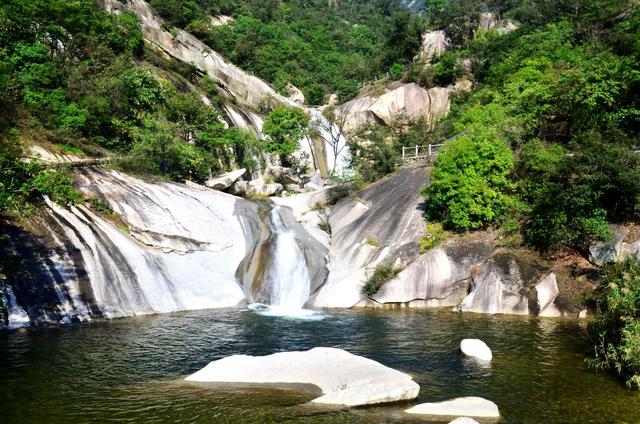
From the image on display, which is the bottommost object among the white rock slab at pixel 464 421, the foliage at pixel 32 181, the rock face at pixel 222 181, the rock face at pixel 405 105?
the white rock slab at pixel 464 421

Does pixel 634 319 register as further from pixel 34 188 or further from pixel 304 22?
pixel 304 22

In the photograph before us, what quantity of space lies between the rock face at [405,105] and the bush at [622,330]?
48.7m

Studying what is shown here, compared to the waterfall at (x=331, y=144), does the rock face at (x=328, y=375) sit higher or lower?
lower

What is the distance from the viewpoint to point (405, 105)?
2484 inches

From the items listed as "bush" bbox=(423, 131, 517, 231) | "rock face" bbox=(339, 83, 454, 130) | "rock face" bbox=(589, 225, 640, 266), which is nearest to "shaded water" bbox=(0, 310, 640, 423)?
"rock face" bbox=(589, 225, 640, 266)

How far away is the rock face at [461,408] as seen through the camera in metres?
11.1

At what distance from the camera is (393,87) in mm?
66812

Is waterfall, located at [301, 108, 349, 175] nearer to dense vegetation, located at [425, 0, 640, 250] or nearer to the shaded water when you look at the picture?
dense vegetation, located at [425, 0, 640, 250]

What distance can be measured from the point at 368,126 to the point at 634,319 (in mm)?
43344

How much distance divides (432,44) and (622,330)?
6780cm

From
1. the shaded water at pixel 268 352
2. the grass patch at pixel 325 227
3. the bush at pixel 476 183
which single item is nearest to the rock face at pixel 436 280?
the bush at pixel 476 183

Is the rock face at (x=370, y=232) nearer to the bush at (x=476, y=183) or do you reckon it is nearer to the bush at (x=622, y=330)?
the bush at (x=476, y=183)

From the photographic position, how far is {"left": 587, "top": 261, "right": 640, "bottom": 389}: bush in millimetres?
12938

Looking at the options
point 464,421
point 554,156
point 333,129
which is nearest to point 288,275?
point 554,156
